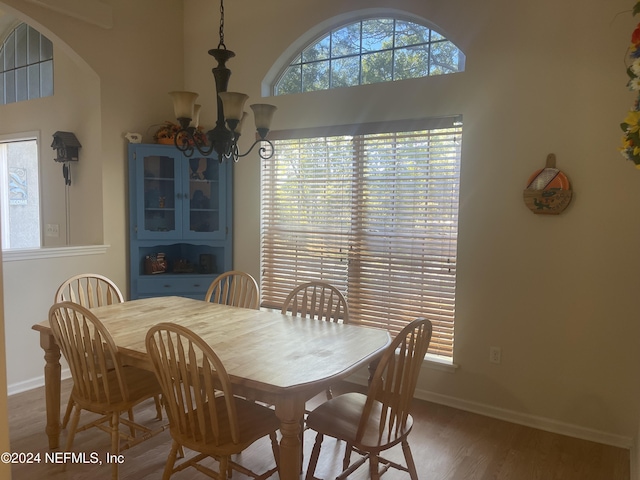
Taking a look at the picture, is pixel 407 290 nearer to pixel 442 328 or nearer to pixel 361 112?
pixel 442 328

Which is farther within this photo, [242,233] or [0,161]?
[0,161]

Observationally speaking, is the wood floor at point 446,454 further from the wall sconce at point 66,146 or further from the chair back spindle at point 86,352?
the wall sconce at point 66,146

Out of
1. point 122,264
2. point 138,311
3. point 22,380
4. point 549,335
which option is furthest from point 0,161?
point 549,335

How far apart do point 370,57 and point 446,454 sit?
2.78m

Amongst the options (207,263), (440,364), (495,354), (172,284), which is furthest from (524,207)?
(172,284)

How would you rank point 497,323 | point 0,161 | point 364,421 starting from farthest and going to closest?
point 0,161
point 497,323
point 364,421

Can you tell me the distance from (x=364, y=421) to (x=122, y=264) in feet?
9.46

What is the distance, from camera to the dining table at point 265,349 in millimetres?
1782

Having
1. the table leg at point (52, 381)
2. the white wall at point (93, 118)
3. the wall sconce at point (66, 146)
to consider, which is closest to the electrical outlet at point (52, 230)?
the white wall at point (93, 118)

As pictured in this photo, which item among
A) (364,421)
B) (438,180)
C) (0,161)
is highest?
(0,161)

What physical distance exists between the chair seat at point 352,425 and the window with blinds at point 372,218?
4.15 ft

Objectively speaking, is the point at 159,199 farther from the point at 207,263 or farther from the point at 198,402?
the point at 198,402

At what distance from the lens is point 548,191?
2.82m

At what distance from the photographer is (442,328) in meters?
3.32
